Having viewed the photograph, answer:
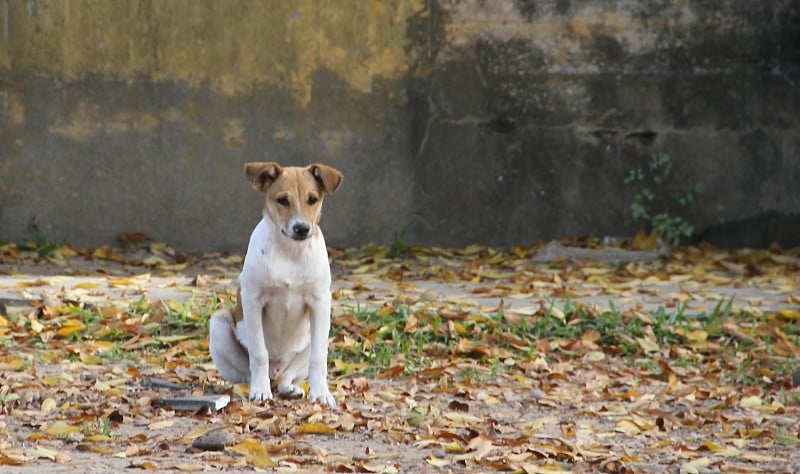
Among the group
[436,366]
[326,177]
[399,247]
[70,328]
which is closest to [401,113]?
[399,247]

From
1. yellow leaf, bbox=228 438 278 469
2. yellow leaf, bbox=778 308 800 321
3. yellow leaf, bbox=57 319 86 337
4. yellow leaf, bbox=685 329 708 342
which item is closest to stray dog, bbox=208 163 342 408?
yellow leaf, bbox=228 438 278 469

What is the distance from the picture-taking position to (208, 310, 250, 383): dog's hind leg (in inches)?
251

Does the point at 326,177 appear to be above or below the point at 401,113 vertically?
below

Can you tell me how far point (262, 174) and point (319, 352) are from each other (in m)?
0.85

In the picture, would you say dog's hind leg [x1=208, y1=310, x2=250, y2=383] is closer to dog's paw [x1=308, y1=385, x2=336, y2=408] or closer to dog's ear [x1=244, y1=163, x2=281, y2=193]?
dog's paw [x1=308, y1=385, x2=336, y2=408]

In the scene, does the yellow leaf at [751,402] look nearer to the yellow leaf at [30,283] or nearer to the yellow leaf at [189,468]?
the yellow leaf at [189,468]

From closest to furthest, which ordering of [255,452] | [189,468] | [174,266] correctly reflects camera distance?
[189,468], [255,452], [174,266]

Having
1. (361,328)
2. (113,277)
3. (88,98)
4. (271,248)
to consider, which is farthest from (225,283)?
(271,248)

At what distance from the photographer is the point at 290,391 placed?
6.24m

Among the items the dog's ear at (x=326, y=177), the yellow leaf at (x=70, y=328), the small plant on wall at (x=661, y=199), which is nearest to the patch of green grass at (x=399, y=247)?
the small plant on wall at (x=661, y=199)

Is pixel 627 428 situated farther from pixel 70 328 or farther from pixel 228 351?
pixel 70 328

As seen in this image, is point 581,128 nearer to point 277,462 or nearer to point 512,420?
point 512,420

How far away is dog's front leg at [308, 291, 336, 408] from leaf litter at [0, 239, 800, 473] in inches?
4.0

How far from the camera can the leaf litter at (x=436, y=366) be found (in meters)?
5.12
